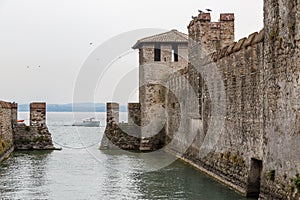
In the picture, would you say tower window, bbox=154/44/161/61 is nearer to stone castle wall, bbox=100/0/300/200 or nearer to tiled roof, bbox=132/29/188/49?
tiled roof, bbox=132/29/188/49

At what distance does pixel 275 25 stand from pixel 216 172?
618 cm

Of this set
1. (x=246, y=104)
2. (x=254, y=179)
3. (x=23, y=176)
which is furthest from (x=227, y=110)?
(x=23, y=176)

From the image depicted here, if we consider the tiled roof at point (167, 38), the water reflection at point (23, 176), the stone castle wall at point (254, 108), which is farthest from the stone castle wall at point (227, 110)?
the tiled roof at point (167, 38)

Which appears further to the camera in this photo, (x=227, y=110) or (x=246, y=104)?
(x=227, y=110)

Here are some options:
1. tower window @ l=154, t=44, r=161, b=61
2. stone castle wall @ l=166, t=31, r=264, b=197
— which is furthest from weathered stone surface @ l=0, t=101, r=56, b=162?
stone castle wall @ l=166, t=31, r=264, b=197

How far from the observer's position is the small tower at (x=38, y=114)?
2650 cm

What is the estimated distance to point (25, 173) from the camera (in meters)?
16.5

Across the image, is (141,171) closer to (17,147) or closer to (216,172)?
(216,172)

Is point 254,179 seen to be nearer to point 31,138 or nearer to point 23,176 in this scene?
point 23,176

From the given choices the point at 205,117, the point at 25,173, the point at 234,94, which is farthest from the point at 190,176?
the point at 25,173

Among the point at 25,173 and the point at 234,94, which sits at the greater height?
the point at 234,94

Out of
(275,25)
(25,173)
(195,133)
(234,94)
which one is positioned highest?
(275,25)

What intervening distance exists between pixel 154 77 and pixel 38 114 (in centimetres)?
592

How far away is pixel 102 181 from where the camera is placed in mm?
14836
